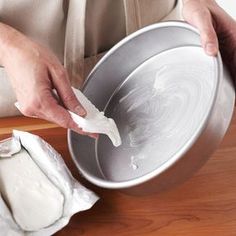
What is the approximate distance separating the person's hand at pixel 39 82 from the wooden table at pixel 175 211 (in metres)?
0.10

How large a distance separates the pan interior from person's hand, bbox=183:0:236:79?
26 millimetres

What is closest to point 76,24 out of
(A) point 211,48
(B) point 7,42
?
(B) point 7,42

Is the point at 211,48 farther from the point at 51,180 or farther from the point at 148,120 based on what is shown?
the point at 51,180

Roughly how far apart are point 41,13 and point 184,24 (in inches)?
Result: 8.7

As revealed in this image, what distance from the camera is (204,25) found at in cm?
56

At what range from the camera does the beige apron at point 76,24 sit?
68cm

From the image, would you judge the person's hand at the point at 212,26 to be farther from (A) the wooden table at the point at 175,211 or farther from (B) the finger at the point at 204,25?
(A) the wooden table at the point at 175,211

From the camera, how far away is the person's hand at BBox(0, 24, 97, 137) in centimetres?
55

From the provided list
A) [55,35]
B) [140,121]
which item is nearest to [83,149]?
[140,121]

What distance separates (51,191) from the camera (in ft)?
1.88

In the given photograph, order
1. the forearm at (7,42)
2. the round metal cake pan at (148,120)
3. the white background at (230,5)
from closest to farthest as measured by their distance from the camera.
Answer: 1. the round metal cake pan at (148,120)
2. the forearm at (7,42)
3. the white background at (230,5)

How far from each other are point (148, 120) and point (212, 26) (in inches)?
5.7

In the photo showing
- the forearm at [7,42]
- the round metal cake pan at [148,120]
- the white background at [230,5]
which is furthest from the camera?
the white background at [230,5]

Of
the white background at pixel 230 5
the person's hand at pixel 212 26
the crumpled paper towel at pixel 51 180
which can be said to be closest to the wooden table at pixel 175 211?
the crumpled paper towel at pixel 51 180
